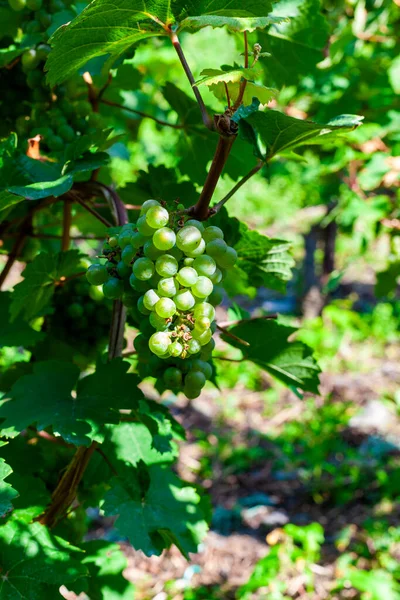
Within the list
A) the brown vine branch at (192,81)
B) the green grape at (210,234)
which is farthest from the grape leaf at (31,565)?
the brown vine branch at (192,81)

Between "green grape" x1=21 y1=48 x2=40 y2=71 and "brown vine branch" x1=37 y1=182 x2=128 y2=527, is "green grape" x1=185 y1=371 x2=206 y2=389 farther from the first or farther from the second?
"green grape" x1=21 y1=48 x2=40 y2=71

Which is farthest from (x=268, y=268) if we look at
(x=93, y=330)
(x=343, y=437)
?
(x=343, y=437)

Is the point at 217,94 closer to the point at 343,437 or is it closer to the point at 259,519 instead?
the point at 259,519

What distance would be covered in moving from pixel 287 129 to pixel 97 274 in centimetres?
27

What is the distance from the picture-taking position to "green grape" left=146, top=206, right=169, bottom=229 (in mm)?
630

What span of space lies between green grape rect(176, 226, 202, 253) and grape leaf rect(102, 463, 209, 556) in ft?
1.28

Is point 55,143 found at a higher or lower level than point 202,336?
higher

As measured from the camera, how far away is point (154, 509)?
0.89 m

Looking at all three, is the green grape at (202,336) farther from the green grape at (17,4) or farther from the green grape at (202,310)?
the green grape at (17,4)

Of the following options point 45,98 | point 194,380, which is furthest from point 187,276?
point 45,98

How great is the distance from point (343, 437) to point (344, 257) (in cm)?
268

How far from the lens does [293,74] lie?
1.03 m

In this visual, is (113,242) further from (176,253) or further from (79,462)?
(79,462)

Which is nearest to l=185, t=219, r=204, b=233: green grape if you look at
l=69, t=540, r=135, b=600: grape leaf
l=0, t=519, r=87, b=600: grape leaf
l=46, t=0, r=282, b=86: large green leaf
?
l=46, t=0, r=282, b=86: large green leaf
